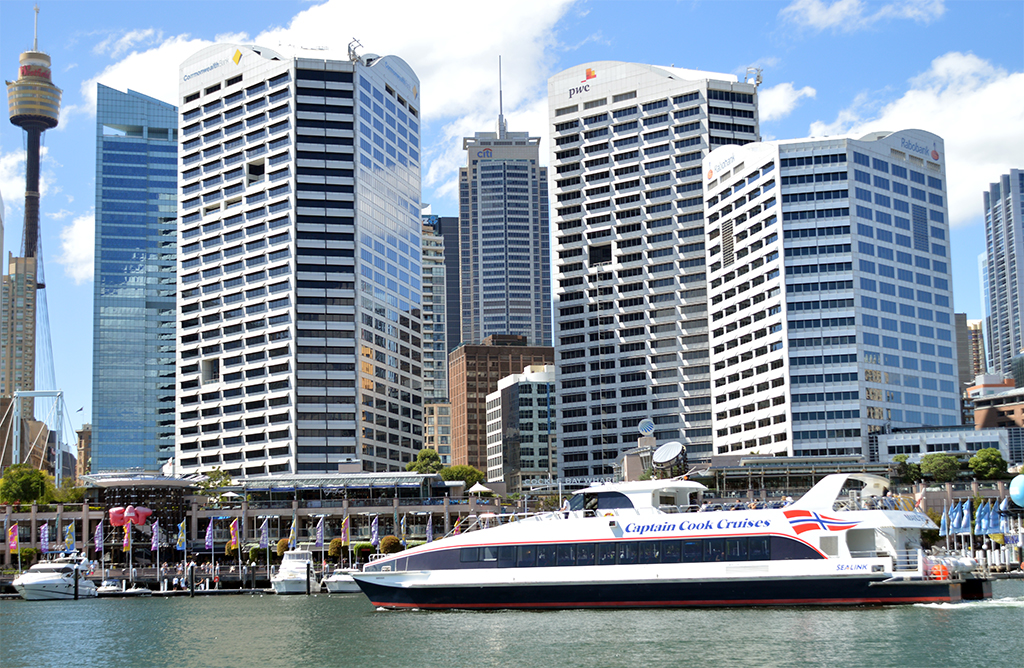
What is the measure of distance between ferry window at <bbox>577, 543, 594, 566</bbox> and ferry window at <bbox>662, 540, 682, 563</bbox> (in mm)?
3739

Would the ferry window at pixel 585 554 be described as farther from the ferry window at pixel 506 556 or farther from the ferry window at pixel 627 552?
the ferry window at pixel 506 556

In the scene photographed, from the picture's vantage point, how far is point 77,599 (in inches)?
3484

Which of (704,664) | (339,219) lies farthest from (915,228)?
(704,664)

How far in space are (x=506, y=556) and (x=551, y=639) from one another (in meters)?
11.0

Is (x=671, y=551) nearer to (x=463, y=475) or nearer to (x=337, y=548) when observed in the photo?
(x=337, y=548)

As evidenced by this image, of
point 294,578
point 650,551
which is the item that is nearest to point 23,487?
point 294,578

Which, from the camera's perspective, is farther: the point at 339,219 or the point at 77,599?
the point at 339,219

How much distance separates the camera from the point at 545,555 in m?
57.6

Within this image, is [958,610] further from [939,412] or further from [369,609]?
[939,412]

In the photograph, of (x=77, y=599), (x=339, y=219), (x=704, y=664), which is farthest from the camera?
(x=339, y=219)

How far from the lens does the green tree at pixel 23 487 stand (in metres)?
146

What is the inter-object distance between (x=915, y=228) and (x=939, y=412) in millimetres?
28563

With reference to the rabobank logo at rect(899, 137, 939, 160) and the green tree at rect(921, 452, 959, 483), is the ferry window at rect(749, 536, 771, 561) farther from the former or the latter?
the rabobank logo at rect(899, 137, 939, 160)

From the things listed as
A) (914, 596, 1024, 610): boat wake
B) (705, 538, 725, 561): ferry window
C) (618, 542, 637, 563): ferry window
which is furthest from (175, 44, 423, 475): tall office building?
(914, 596, 1024, 610): boat wake
